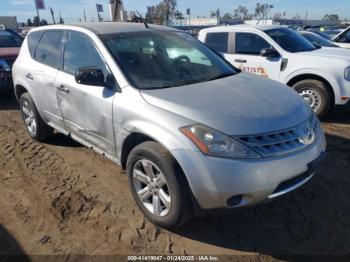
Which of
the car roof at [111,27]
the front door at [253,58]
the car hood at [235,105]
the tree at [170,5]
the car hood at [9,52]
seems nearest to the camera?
the car hood at [235,105]

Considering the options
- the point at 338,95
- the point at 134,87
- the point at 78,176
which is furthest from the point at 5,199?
the point at 338,95

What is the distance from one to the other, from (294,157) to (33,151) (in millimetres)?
3800

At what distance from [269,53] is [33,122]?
4386 millimetres

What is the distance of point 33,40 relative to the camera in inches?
196

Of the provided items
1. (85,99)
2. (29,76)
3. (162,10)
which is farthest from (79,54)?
(162,10)

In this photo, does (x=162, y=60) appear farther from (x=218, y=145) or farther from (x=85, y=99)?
(x=218, y=145)

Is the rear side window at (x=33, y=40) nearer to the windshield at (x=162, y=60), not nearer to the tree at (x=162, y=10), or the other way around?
→ the windshield at (x=162, y=60)

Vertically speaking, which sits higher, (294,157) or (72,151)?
(294,157)

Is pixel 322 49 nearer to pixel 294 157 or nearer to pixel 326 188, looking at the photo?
pixel 326 188

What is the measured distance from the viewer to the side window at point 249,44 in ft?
22.0

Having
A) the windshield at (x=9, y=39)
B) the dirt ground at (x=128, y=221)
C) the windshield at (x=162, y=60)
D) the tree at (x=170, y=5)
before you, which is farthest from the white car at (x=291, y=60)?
the tree at (x=170, y=5)

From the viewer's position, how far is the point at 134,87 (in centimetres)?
312

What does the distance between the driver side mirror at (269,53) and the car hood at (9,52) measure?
237 inches

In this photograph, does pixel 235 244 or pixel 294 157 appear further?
pixel 235 244
